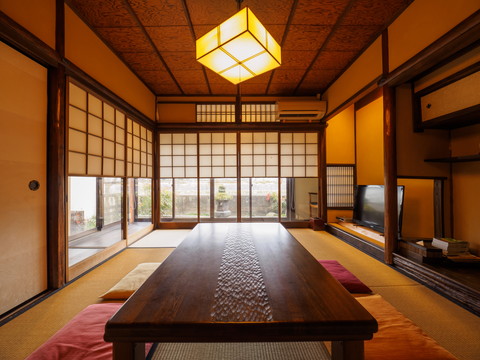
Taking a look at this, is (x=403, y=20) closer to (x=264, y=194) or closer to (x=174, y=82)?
(x=174, y=82)

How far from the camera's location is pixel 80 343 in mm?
1164

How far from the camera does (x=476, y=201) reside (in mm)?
2455

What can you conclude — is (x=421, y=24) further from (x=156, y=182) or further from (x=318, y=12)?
(x=156, y=182)

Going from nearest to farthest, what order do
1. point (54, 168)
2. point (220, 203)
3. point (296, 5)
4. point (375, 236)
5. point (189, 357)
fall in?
point (189, 357) < point (54, 168) < point (296, 5) < point (375, 236) < point (220, 203)

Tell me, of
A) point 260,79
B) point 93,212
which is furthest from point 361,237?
point 93,212

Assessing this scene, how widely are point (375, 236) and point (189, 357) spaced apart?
11.0 feet

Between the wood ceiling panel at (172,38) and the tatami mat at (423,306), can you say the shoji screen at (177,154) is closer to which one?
the wood ceiling panel at (172,38)

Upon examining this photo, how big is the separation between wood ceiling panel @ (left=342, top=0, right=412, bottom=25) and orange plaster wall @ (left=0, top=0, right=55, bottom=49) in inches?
124

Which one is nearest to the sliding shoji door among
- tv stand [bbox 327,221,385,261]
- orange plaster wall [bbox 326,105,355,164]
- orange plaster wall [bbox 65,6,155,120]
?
orange plaster wall [bbox 65,6,155,120]

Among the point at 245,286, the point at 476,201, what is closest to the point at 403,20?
the point at 476,201

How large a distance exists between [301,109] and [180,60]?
2581 mm

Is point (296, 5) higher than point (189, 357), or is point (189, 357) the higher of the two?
point (296, 5)

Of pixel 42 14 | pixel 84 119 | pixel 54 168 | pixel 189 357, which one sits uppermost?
pixel 42 14

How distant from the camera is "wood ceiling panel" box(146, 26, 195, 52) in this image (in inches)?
110
